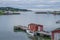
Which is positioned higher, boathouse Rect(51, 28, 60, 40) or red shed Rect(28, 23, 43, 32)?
red shed Rect(28, 23, 43, 32)

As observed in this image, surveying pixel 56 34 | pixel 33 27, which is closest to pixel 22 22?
pixel 33 27

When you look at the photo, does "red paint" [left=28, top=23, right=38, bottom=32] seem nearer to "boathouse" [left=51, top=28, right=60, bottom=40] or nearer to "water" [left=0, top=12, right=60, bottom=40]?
"water" [left=0, top=12, right=60, bottom=40]

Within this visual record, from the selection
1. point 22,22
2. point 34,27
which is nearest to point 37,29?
point 34,27

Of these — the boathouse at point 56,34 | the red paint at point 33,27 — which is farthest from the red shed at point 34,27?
the boathouse at point 56,34

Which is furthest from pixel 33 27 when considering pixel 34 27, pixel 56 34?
pixel 56 34

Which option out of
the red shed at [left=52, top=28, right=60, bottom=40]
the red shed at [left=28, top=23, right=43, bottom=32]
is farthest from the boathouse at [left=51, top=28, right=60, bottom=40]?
the red shed at [left=28, top=23, right=43, bottom=32]

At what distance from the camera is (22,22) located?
1.17 metres

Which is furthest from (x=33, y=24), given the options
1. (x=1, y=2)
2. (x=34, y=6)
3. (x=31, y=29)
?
(x=1, y=2)

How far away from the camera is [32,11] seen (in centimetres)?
116

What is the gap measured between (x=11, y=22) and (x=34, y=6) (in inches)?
9.4

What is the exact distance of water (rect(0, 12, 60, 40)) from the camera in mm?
1150

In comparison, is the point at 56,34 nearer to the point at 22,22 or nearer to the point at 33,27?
the point at 33,27

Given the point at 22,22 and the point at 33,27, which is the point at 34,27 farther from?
the point at 22,22

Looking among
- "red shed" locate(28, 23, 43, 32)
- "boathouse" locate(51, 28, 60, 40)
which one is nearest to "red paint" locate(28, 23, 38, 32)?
"red shed" locate(28, 23, 43, 32)
